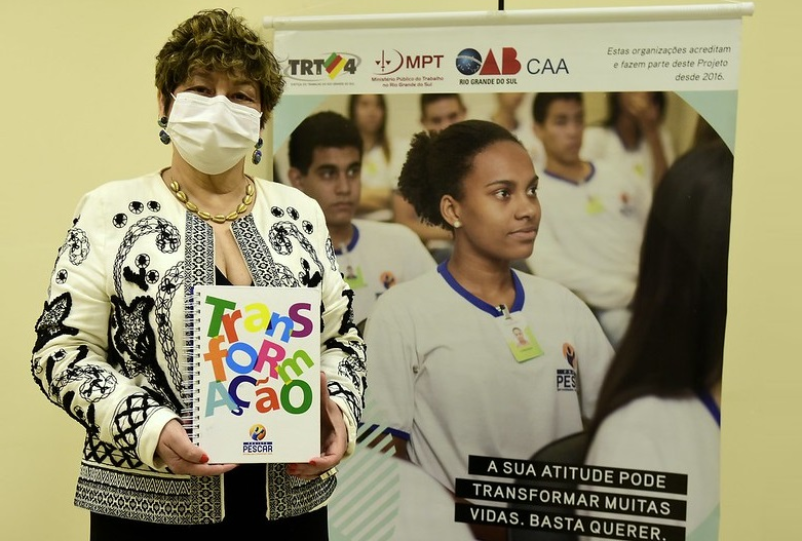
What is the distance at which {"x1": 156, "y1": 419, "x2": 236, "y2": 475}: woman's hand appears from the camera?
125 cm

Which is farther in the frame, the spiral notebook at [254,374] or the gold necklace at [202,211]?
the gold necklace at [202,211]

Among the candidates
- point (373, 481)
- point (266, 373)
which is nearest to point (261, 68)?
point (266, 373)

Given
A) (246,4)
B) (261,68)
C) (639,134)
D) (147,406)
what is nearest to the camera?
(147,406)

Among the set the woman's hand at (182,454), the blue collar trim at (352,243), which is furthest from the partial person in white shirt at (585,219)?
the woman's hand at (182,454)

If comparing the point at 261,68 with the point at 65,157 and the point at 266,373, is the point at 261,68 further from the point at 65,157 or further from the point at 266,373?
the point at 65,157

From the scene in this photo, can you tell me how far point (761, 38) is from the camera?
2.60 m

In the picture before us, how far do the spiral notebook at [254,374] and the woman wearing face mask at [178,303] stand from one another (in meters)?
0.04

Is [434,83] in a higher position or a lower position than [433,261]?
higher

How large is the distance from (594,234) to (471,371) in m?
0.55

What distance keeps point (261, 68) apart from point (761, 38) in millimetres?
1804

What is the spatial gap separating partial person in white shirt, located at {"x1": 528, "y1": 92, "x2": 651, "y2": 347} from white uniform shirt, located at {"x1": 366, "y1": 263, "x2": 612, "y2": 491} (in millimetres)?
64

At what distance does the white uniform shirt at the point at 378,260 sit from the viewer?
2.66m

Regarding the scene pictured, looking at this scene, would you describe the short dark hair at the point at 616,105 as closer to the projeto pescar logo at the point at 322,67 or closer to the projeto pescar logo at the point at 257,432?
the projeto pescar logo at the point at 322,67

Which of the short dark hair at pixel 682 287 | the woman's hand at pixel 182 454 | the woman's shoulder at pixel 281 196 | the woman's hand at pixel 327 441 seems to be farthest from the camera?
the short dark hair at pixel 682 287
